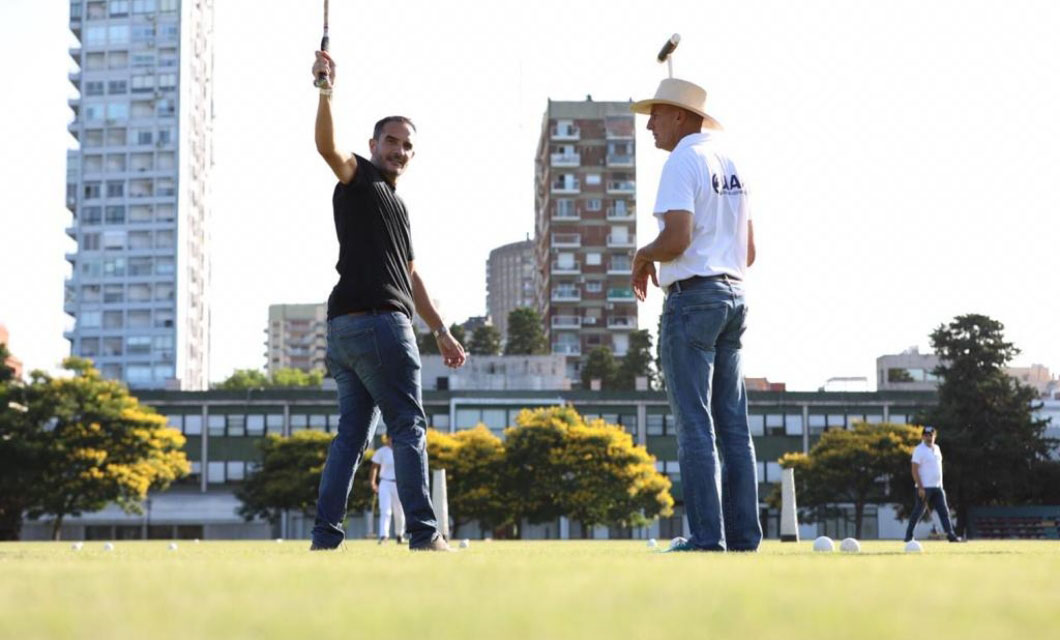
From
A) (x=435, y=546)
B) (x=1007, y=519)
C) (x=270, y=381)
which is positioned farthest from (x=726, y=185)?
(x=270, y=381)

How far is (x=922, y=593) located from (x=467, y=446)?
6165cm

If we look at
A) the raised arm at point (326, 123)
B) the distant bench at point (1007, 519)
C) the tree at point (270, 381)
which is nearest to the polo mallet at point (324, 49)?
the raised arm at point (326, 123)

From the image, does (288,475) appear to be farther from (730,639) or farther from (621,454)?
(730,639)

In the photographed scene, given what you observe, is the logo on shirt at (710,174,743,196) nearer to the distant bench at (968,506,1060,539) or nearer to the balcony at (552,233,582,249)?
the distant bench at (968,506,1060,539)

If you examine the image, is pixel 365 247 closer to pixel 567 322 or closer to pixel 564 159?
pixel 564 159

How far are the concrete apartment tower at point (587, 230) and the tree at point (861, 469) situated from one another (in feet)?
184

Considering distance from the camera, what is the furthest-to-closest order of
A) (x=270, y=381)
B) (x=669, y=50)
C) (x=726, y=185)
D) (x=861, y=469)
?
(x=270, y=381)
(x=861, y=469)
(x=669, y=50)
(x=726, y=185)

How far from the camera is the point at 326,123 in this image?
25.5 ft

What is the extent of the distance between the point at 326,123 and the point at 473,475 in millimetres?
57093

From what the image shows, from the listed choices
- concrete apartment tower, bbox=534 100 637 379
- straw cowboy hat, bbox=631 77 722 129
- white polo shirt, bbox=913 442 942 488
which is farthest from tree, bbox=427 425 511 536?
concrete apartment tower, bbox=534 100 637 379

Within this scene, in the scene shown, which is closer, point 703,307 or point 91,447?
point 703,307

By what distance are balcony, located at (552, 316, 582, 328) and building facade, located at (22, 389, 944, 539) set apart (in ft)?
126

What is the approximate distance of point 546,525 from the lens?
83.0 metres

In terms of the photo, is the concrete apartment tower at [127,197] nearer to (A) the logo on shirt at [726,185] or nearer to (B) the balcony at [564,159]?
(B) the balcony at [564,159]
